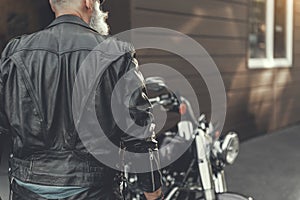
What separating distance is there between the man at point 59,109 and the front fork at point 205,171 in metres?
0.72

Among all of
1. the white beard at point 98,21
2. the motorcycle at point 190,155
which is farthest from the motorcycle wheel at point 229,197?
the white beard at point 98,21

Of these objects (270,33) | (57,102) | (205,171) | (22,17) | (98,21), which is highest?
(22,17)

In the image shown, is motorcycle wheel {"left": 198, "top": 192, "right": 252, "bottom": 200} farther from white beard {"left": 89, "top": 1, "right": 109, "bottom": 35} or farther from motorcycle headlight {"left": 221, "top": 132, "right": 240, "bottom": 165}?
white beard {"left": 89, "top": 1, "right": 109, "bottom": 35}

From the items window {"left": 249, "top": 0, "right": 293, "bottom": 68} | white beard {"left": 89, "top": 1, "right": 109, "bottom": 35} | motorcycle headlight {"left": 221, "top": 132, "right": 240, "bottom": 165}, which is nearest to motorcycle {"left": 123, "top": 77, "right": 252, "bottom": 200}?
motorcycle headlight {"left": 221, "top": 132, "right": 240, "bottom": 165}

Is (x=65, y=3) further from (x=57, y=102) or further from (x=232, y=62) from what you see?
(x=232, y=62)

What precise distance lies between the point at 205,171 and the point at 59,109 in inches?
38.2

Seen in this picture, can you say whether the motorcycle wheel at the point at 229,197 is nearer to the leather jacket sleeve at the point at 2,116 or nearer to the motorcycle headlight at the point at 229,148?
the motorcycle headlight at the point at 229,148

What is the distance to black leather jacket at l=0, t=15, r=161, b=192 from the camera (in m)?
1.44

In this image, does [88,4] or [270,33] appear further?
[270,33]

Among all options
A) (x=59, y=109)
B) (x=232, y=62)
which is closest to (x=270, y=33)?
(x=232, y=62)

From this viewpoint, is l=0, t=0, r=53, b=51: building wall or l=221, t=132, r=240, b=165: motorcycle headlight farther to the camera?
l=0, t=0, r=53, b=51: building wall

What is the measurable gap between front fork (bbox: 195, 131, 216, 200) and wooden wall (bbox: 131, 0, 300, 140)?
2258 mm

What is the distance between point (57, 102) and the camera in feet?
4.75

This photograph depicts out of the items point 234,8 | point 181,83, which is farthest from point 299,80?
point 181,83
